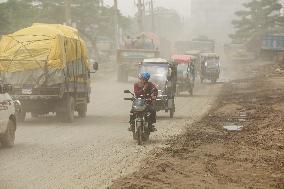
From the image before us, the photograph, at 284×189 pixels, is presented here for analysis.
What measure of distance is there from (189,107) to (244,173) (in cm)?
1833

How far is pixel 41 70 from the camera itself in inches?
904

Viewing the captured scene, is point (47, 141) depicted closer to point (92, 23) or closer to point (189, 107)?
point (189, 107)

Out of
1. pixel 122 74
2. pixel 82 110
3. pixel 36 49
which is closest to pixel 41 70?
pixel 36 49

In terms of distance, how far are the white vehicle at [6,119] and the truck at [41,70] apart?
6.00 metres

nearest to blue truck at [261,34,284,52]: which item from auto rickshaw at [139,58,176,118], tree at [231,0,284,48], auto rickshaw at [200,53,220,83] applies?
tree at [231,0,284,48]

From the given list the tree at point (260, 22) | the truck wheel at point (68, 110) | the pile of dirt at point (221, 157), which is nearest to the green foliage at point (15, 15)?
the truck wheel at point (68, 110)

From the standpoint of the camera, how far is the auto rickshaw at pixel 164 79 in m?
24.7

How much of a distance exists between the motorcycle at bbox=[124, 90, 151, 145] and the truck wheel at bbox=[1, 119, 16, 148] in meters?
3.01

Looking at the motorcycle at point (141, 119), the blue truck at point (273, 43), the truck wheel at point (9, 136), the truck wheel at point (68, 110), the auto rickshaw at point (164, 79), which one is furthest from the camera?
the blue truck at point (273, 43)

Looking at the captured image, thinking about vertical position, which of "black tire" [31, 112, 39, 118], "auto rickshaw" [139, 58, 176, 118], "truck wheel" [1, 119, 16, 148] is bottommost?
"black tire" [31, 112, 39, 118]

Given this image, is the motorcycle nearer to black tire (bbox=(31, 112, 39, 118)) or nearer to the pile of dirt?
the pile of dirt

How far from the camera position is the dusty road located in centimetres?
1173

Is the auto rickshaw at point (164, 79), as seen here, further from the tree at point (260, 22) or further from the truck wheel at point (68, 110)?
the tree at point (260, 22)

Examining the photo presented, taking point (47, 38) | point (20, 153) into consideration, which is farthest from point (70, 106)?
point (20, 153)
